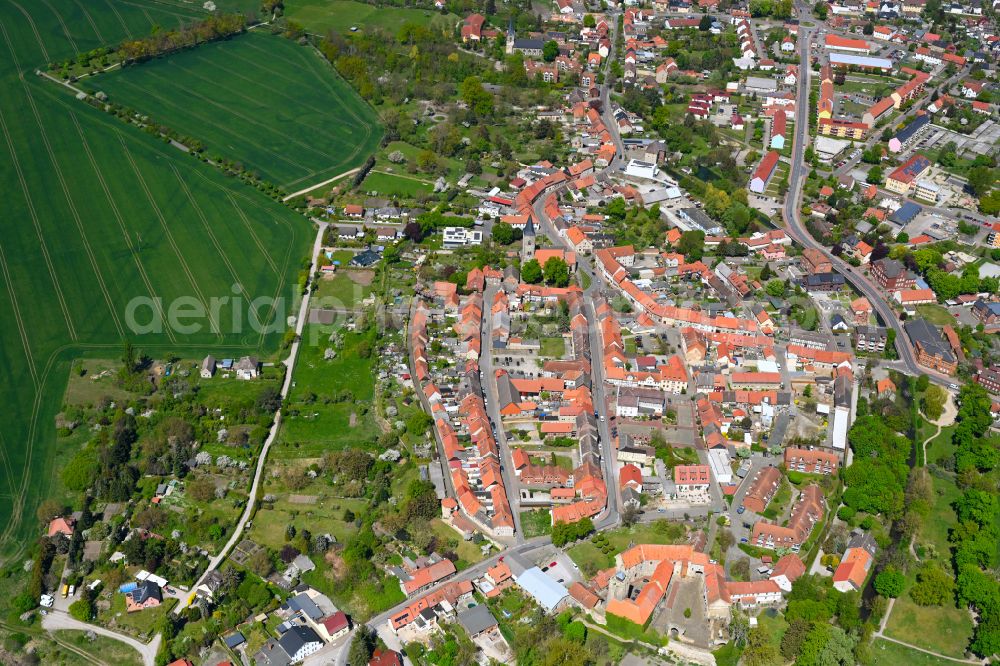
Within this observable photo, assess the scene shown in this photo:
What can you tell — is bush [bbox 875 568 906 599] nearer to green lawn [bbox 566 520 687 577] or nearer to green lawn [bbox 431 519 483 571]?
green lawn [bbox 566 520 687 577]

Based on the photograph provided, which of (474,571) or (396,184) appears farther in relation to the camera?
(396,184)

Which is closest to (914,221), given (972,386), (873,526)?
(972,386)

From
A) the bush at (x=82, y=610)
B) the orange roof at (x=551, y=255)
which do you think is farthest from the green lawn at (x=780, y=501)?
the bush at (x=82, y=610)

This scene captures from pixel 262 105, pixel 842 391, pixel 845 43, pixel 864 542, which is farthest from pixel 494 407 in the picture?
pixel 845 43

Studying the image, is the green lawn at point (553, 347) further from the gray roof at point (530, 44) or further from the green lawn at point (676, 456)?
the gray roof at point (530, 44)

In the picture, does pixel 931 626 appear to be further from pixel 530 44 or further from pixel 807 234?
pixel 530 44
